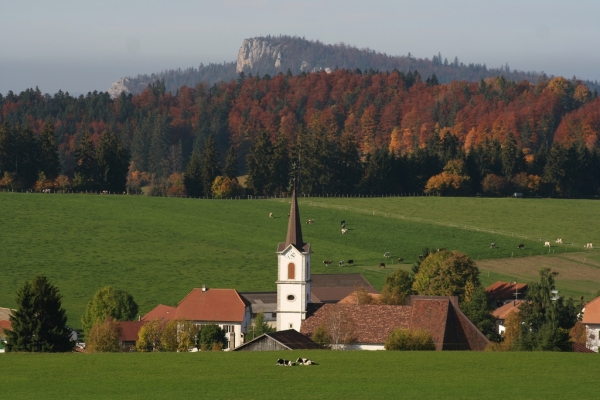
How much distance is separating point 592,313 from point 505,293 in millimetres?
12058

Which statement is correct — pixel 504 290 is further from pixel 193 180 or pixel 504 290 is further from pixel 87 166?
pixel 87 166

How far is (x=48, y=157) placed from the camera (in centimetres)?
14212

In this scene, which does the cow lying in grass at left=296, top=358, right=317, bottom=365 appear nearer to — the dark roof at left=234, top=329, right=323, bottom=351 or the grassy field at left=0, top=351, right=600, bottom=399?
the grassy field at left=0, top=351, right=600, bottom=399

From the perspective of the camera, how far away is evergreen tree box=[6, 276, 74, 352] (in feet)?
186

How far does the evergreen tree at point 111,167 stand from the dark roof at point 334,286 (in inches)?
2196

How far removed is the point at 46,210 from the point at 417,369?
2873 inches

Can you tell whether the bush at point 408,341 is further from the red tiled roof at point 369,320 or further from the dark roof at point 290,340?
the red tiled roof at point 369,320

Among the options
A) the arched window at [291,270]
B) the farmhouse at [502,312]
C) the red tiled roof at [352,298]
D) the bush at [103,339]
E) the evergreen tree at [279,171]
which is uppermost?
the evergreen tree at [279,171]

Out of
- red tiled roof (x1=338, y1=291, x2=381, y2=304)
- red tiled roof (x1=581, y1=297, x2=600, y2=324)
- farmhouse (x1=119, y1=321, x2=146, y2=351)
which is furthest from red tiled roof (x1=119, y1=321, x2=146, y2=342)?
red tiled roof (x1=581, y1=297, x2=600, y2=324)

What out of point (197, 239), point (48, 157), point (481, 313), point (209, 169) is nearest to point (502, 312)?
point (481, 313)

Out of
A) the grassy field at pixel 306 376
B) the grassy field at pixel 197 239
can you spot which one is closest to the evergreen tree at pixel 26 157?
the grassy field at pixel 197 239

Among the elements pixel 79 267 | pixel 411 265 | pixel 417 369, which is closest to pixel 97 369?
pixel 417 369

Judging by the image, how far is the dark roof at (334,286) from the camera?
85.4 meters

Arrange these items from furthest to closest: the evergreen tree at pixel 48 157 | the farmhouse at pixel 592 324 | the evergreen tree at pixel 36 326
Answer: the evergreen tree at pixel 48 157 → the farmhouse at pixel 592 324 → the evergreen tree at pixel 36 326
